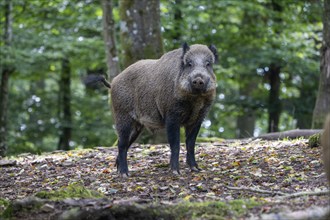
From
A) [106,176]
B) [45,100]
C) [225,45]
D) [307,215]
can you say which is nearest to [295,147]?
[106,176]

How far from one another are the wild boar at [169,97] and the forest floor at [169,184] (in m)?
0.46

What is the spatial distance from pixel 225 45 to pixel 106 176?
10.0 m

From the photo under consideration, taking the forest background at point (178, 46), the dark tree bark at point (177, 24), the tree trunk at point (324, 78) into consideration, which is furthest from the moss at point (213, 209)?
the dark tree bark at point (177, 24)

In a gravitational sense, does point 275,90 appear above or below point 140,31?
below

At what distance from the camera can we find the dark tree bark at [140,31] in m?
11.3

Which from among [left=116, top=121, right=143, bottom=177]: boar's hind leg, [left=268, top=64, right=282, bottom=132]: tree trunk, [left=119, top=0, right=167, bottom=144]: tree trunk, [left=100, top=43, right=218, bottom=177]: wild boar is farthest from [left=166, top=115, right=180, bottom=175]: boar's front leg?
[left=268, top=64, right=282, bottom=132]: tree trunk

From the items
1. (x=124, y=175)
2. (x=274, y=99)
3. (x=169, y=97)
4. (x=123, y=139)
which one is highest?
(x=169, y=97)

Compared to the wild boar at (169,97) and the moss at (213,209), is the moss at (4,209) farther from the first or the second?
the wild boar at (169,97)

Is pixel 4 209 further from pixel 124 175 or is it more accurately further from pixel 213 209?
pixel 124 175

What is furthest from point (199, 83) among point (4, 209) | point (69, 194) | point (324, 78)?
point (324, 78)

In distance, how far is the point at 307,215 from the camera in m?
4.37

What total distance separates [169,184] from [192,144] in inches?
45.7

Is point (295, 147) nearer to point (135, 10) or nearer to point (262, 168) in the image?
point (262, 168)

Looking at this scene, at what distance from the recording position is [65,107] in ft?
64.7
